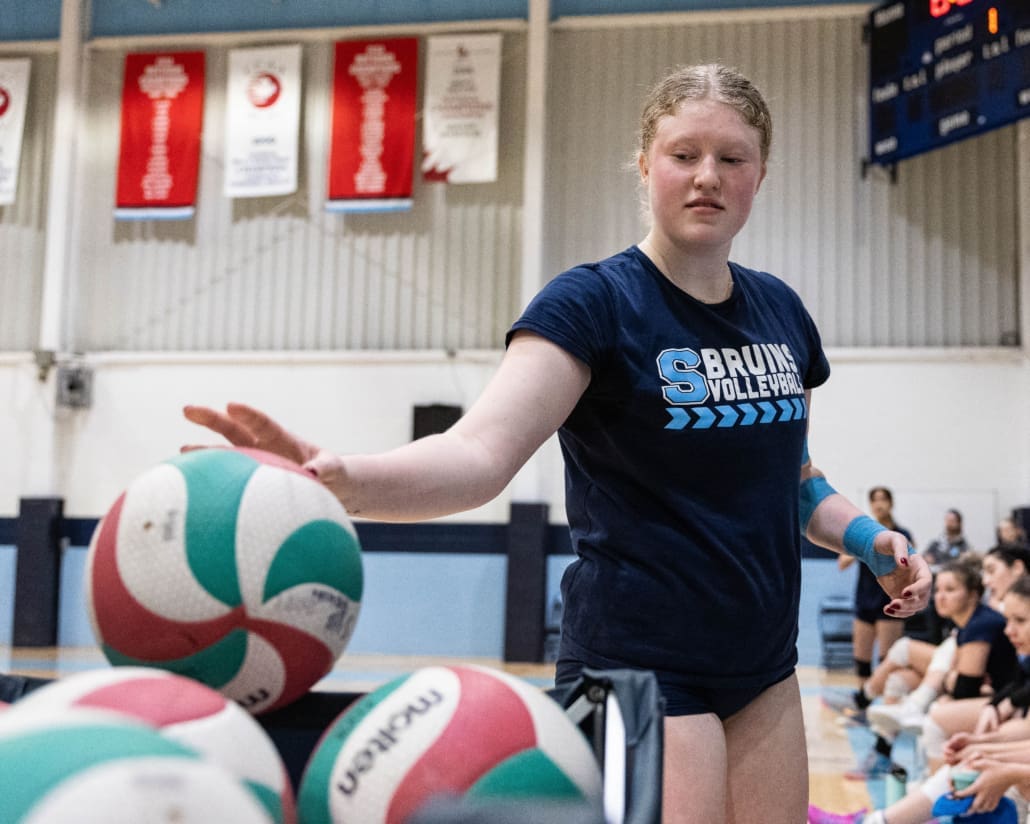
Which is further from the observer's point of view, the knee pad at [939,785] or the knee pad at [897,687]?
the knee pad at [897,687]

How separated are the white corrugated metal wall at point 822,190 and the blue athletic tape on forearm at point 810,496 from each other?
9.20 m

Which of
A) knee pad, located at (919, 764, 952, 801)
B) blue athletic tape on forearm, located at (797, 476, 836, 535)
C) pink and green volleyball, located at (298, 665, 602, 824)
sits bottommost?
knee pad, located at (919, 764, 952, 801)

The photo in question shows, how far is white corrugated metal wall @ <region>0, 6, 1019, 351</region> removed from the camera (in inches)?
448

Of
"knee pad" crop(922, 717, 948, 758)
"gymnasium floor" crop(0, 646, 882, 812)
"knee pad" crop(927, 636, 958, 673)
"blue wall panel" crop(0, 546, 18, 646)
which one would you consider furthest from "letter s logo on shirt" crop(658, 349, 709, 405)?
"blue wall panel" crop(0, 546, 18, 646)

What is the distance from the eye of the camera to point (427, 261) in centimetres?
1215

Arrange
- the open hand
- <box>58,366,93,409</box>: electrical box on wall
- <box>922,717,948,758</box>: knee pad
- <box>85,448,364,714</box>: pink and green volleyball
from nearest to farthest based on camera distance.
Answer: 1. <box>85,448,364,714</box>: pink and green volleyball
2. the open hand
3. <box>922,717,948,758</box>: knee pad
4. <box>58,366,93,409</box>: electrical box on wall

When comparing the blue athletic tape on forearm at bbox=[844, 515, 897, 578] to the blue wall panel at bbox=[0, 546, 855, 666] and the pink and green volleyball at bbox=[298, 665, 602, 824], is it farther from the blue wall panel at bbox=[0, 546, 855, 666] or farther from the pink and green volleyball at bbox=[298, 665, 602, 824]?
the blue wall panel at bbox=[0, 546, 855, 666]

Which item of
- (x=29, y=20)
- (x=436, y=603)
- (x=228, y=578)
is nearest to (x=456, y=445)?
(x=228, y=578)

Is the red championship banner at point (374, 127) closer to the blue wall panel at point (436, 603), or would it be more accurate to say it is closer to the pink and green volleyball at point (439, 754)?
the blue wall panel at point (436, 603)

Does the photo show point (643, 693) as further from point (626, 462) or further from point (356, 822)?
point (626, 462)

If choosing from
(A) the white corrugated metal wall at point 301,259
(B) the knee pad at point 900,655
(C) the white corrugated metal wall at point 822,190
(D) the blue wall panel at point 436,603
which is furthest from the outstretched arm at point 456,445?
(A) the white corrugated metal wall at point 301,259

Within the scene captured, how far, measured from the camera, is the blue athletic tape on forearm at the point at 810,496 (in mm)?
2053

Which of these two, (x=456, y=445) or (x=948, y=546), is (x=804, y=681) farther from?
(x=456, y=445)

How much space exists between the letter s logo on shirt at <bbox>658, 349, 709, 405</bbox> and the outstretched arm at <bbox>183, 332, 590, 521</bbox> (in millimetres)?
128
